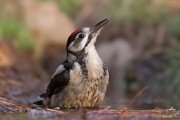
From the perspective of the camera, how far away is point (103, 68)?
29.5 feet

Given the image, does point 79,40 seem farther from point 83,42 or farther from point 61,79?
point 61,79

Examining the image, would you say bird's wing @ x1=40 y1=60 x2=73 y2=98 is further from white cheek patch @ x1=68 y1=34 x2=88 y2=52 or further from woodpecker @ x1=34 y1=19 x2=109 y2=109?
white cheek patch @ x1=68 y1=34 x2=88 y2=52

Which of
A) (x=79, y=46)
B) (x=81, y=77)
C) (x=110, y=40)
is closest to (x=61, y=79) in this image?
(x=81, y=77)

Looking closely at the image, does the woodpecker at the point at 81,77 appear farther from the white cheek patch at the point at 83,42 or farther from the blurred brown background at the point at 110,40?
the blurred brown background at the point at 110,40

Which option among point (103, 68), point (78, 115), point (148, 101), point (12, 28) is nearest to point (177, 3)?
point (12, 28)

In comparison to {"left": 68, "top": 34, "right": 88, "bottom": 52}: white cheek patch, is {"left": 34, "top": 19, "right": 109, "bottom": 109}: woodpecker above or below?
below

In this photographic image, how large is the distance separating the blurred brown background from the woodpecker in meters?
2.93

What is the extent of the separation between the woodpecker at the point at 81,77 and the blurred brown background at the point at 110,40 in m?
2.93

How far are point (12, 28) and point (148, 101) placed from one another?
5065 millimetres

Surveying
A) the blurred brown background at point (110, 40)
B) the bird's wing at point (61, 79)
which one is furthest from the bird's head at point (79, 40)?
the blurred brown background at point (110, 40)

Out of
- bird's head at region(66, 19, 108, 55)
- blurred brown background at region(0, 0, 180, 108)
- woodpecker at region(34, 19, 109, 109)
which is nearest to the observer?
woodpecker at region(34, 19, 109, 109)

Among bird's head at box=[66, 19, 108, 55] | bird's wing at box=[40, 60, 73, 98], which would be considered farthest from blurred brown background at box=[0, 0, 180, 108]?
bird's head at box=[66, 19, 108, 55]

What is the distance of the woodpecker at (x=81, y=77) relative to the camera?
8844 millimetres

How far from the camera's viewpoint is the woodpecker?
884cm
